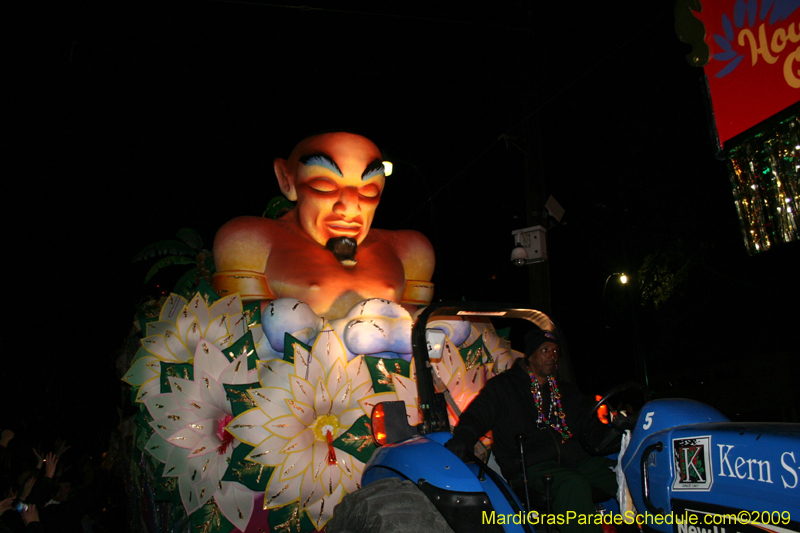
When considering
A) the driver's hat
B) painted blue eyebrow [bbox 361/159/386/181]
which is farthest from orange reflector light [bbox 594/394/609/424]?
painted blue eyebrow [bbox 361/159/386/181]

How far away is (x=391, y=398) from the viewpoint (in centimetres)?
436

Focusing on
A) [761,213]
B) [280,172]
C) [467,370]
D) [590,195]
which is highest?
[590,195]

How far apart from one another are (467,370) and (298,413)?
131 centimetres

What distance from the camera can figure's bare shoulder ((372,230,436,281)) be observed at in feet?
21.0

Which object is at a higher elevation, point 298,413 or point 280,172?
point 280,172

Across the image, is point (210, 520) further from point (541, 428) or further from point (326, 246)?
point (326, 246)

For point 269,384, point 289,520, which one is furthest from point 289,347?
point 289,520

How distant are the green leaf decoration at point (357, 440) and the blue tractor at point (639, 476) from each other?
2.26ft

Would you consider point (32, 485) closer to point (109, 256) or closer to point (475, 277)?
point (109, 256)

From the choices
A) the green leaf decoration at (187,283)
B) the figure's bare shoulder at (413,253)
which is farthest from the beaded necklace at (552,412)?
the green leaf decoration at (187,283)

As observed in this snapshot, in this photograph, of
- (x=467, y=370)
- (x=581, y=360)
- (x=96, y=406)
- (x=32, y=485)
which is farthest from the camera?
(x=581, y=360)

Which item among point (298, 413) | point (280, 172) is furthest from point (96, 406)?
point (298, 413)

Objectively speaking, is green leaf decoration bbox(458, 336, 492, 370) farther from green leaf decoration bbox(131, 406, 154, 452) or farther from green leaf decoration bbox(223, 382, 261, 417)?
green leaf decoration bbox(131, 406, 154, 452)

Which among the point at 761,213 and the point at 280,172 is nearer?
the point at 761,213
